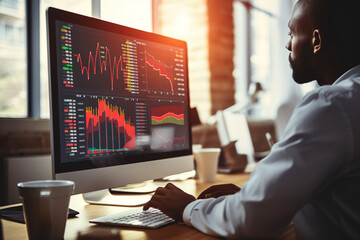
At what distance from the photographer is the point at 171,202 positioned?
90 cm

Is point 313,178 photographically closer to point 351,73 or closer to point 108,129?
point 351,73

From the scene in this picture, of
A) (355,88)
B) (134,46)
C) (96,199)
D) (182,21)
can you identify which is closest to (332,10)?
(355,88)

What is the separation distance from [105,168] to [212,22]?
89.2 inches

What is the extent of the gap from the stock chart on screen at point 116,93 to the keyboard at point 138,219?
6.9 inches

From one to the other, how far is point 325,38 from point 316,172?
35cm

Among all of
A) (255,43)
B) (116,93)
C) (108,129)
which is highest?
(255,43)

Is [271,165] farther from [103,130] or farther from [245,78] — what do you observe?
[245,78]

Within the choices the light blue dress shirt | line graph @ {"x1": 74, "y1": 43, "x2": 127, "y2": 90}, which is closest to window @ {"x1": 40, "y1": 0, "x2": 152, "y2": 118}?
line graph @ {"x1": 74, "y1": 43, "x2": 127, "y2": 90}

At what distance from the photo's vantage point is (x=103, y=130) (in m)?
1.00

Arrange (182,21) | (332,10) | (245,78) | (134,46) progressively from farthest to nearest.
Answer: (245,78), (182,21), (134,46), (332,10)

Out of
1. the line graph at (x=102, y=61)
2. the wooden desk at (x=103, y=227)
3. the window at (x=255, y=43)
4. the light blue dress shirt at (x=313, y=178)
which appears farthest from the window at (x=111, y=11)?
the window at (x=255, y=43)

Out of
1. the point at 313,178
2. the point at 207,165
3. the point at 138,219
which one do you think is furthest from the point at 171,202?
the point at 207,165

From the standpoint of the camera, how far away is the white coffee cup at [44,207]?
Result: 2.19 feet

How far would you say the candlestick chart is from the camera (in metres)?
0.96
